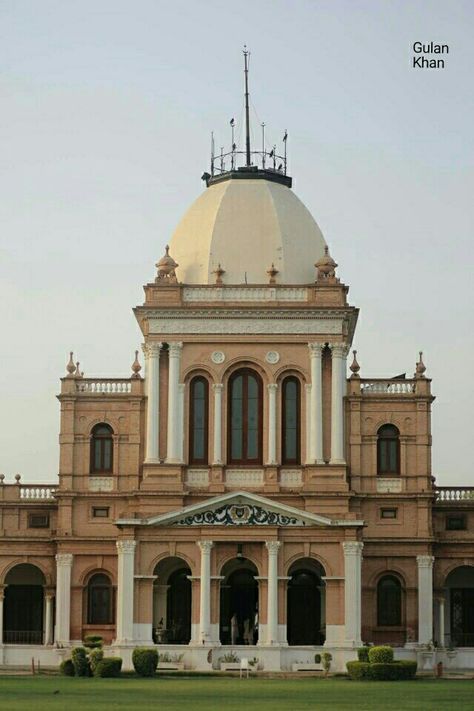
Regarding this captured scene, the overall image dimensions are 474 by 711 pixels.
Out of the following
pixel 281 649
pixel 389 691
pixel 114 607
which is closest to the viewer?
pixel 389 691

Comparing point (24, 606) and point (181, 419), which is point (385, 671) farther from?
point (24, 606)

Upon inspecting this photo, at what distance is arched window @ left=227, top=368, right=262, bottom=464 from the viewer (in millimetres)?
81500

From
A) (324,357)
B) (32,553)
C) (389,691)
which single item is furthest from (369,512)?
(389,691)

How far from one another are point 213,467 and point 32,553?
363 inches

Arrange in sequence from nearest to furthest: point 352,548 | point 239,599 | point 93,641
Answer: point 352,548 → point 93,641 → point 239,599

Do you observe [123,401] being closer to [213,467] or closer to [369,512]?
[213,467]

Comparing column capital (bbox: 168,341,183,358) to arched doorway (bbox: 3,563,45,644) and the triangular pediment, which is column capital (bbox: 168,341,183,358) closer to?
the triangular pediment

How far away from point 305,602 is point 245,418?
8307 mm

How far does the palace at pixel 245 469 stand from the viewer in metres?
80.1

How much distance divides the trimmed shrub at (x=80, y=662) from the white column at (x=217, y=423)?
1514cm

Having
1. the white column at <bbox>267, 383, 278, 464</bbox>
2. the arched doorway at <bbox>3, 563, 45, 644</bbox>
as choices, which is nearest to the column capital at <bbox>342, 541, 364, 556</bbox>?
the white column at <bbox>267, 383, 278, 464</bbox>

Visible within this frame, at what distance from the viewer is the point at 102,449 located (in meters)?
82.2

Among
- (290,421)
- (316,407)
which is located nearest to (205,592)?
Result: (290,421)

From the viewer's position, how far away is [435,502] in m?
82.7
